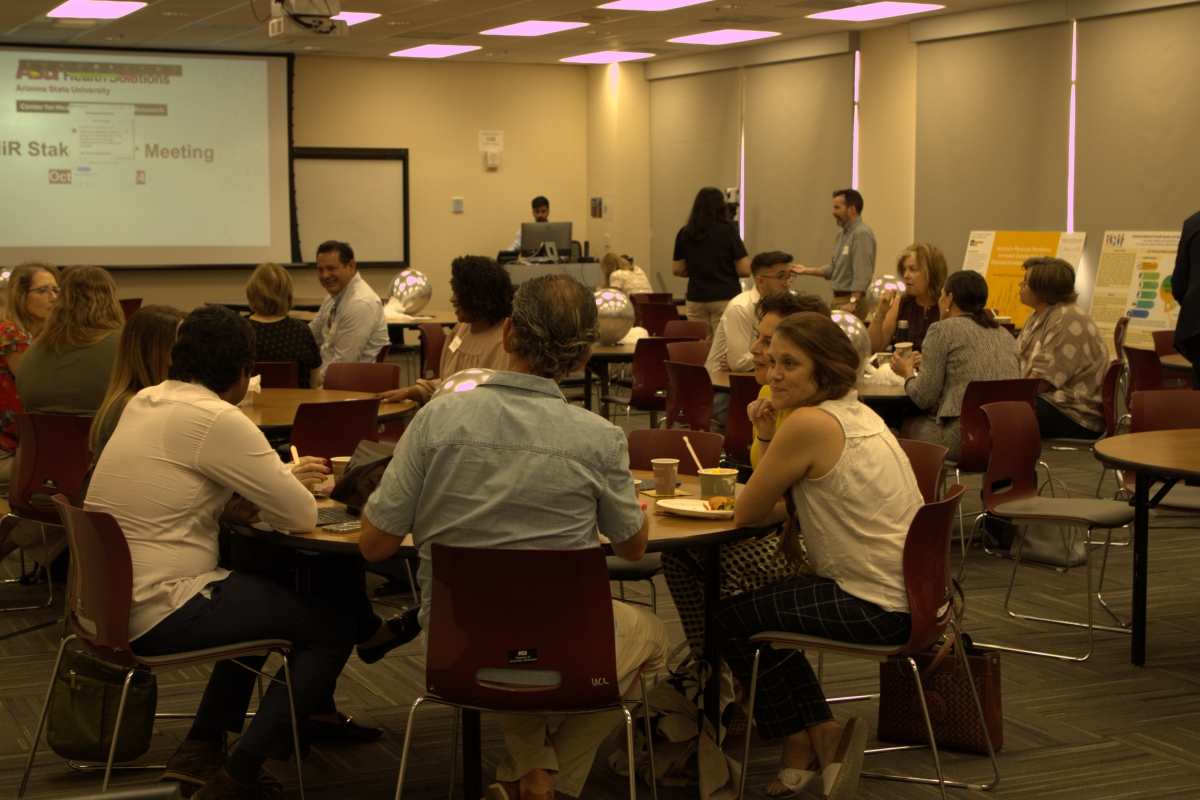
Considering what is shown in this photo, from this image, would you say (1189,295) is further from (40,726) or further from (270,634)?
(40,726)

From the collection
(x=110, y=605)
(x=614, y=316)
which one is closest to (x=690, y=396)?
(x=614, y=316)

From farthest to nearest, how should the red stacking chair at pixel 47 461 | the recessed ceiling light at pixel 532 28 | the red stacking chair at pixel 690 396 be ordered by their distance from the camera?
the recessed ceiling light at pixel 532 28
the red stacking chair at pixel 690 396
the red stacking chair at pixel 47 461

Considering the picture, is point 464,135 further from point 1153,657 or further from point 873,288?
point 1153,657

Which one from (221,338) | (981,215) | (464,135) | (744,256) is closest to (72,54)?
(464,135)

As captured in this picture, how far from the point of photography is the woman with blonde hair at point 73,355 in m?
4.64

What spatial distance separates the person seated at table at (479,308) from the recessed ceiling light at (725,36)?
8.07m

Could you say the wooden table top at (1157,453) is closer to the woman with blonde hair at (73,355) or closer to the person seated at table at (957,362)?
the person seated at table at (957,362)

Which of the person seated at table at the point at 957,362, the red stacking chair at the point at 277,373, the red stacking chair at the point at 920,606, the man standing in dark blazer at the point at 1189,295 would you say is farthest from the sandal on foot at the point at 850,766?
the man standing in dark blazer at the point at 1189,295

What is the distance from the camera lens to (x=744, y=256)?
9812 mm

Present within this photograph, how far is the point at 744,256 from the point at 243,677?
7.23m

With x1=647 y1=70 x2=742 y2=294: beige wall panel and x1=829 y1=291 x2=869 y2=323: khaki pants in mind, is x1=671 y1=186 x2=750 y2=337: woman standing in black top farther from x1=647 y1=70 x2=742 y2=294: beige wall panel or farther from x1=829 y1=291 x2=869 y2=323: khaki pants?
x1=647 y1=70 x2=742 y2=294: beige wall panel

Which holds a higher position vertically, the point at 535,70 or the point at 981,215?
the point at 535,70

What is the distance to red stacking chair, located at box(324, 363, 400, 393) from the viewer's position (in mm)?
5594

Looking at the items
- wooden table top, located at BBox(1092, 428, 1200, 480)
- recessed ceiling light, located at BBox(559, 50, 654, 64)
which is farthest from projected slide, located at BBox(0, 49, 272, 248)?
wooden table top, located at BBox(1092, 428, 1200, 480)
